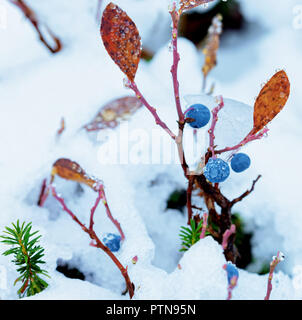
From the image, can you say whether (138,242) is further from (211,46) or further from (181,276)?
(211,46)

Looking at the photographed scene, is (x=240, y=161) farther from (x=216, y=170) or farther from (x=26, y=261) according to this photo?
A: (x=26, y=261)

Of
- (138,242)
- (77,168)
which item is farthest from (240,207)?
(77,168)

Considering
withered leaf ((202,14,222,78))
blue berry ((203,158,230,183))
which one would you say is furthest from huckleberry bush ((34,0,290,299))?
withered leaf ((202,14,222,78))

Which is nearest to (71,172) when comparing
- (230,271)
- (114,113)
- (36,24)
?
(114,113)

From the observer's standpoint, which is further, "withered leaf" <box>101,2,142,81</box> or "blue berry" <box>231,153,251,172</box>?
"blue berry" <box>231,153,251,172</box>

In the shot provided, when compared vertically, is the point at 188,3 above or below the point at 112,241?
above

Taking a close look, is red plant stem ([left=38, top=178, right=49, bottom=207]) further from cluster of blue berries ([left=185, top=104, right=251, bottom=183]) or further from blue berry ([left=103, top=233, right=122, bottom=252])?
cluster of blue berries ([left=185, top=104, right=251, bottom=183])
